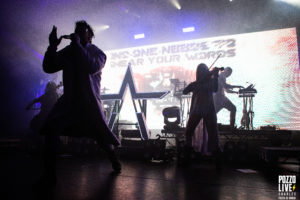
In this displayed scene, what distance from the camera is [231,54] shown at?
24.5 ft

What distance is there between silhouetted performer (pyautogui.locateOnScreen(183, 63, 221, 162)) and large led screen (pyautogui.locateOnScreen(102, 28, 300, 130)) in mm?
3743

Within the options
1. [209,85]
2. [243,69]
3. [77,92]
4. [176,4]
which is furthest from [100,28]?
[77,92]

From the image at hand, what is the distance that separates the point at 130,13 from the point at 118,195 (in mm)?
8844

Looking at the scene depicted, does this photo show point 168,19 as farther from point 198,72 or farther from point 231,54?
point 198,72

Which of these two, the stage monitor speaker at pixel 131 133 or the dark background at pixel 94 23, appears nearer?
the stage monitor speaker at pixel 131 133

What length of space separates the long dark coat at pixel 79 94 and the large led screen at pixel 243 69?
5.51 metres

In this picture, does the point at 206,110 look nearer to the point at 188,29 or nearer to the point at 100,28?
the point at 188,29

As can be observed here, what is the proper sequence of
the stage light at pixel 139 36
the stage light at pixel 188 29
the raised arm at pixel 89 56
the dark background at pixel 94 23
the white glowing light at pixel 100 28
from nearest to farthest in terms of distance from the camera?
the raised arm at pixel 89 56
the dark background at pixel 94 23
the stage light at pixel 188 29
the white glowing light at pixel 100 28
the stage light at pixel 139 36

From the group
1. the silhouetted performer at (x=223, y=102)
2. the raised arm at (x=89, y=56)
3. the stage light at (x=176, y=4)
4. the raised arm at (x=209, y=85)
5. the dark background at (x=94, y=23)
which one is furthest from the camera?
the stage light at (x=176, y=4)

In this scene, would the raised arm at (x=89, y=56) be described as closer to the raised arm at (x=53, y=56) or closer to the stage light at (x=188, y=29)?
the raised arm at (x=53, y=56)

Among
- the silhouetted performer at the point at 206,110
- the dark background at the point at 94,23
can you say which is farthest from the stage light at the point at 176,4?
the silhouetted performer at the point at 206,110

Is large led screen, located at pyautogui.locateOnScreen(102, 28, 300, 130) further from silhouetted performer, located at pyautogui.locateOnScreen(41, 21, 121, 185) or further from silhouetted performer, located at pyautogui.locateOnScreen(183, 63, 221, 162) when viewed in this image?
silhouetted performer, located at pyautogui.locateOnScreen(41, 21, 121, 185)

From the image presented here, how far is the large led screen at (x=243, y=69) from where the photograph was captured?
663 centimetres

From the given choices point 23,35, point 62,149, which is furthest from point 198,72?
point 23,35
